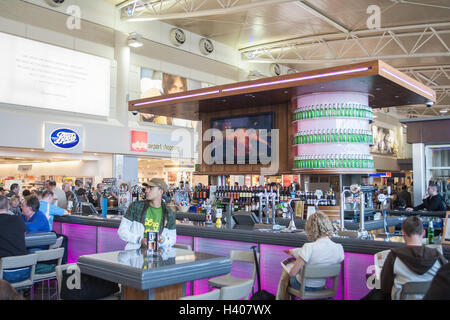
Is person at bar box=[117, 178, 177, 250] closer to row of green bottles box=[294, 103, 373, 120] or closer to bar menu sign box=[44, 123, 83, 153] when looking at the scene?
row of green bottles box=[294, 103, 373, 120]

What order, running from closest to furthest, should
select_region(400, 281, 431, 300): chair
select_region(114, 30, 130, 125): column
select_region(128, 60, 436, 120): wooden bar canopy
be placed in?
select_region(400, 281, 431, 300): chair
select_region(128, 60, 436, 120): wooden bar canopy
select_region(114, 30, 130, 125): column

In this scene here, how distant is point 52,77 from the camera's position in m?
11.9

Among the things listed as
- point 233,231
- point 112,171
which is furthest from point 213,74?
point 233,231

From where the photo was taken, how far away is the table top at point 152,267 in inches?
108

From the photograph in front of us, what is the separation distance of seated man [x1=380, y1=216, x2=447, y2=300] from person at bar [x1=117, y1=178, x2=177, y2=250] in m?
1.84

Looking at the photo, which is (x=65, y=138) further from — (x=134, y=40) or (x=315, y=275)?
(x=315, y=275)

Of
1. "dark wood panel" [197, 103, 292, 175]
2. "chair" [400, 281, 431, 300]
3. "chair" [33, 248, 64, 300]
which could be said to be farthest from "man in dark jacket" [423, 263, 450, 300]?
"dark wood panel" [197, 103, 292, 175]

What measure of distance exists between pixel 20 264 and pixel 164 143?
1139 centimetres

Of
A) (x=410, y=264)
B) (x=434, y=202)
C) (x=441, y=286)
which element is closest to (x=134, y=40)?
(x=434, y=202)

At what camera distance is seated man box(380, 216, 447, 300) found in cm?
268

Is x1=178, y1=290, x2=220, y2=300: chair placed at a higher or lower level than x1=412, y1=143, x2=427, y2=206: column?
lower
